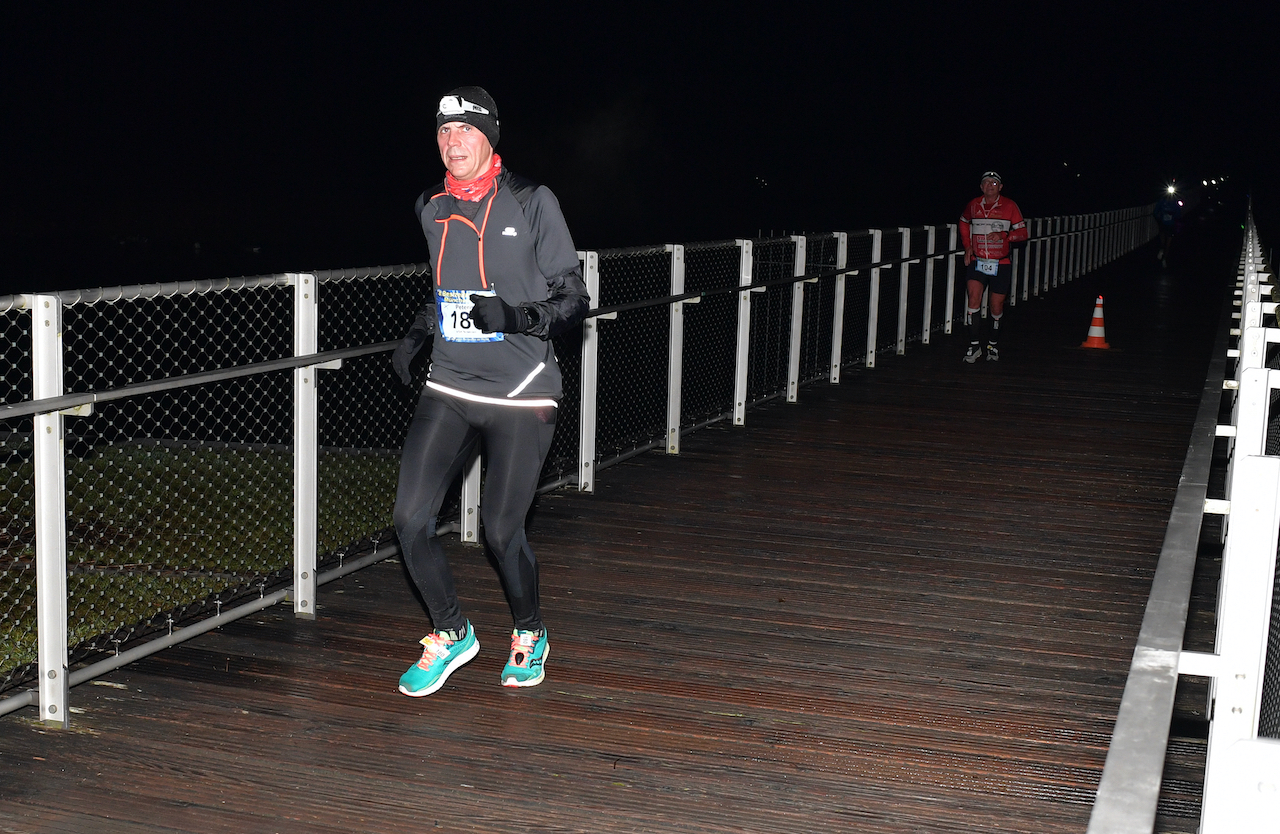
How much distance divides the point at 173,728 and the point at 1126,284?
27743mm

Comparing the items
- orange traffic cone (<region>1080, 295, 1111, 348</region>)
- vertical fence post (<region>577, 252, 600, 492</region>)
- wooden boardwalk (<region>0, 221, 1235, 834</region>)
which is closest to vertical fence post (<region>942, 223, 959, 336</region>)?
orange traffic cone (<region>1080, 295, 1111, 348</region>)

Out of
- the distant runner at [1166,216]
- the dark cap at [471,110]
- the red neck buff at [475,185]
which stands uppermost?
the distant runner at [1166,216]

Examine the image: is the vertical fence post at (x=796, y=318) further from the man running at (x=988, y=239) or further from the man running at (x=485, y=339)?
the man running at (x=485, y=339)

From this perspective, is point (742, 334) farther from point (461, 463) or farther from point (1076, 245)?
point (1076, 245)

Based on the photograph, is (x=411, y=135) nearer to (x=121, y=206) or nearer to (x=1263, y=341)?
(x=121, y=206)

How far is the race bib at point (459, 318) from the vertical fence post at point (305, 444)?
1011mm

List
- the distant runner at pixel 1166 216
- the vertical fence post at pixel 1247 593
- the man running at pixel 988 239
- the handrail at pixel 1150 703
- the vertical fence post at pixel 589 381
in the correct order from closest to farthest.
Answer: the handrail at pixel 1150 703, the vertical fence post at pixel 1247 593, the vertical fence post at pixel 589 381, the man running at pixel 988 239, the distant runner at pixel 1166 216

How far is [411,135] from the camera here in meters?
A: 56.2

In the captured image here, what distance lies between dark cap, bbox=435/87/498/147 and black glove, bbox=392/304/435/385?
0.61 metres

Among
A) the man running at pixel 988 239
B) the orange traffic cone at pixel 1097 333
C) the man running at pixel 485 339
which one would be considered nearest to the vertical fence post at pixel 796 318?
the man running at pixel 988 239

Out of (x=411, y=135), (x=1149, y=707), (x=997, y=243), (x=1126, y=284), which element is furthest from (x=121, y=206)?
(x=1149, y=707)

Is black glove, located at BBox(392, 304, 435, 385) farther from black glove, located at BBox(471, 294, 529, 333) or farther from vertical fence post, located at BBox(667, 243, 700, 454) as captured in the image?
vertical fence post, located at BBox(667, 243, 700, 454)

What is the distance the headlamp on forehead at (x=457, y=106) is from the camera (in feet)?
13.7

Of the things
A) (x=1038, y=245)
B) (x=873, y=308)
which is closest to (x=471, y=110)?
(x=873, y=308)
